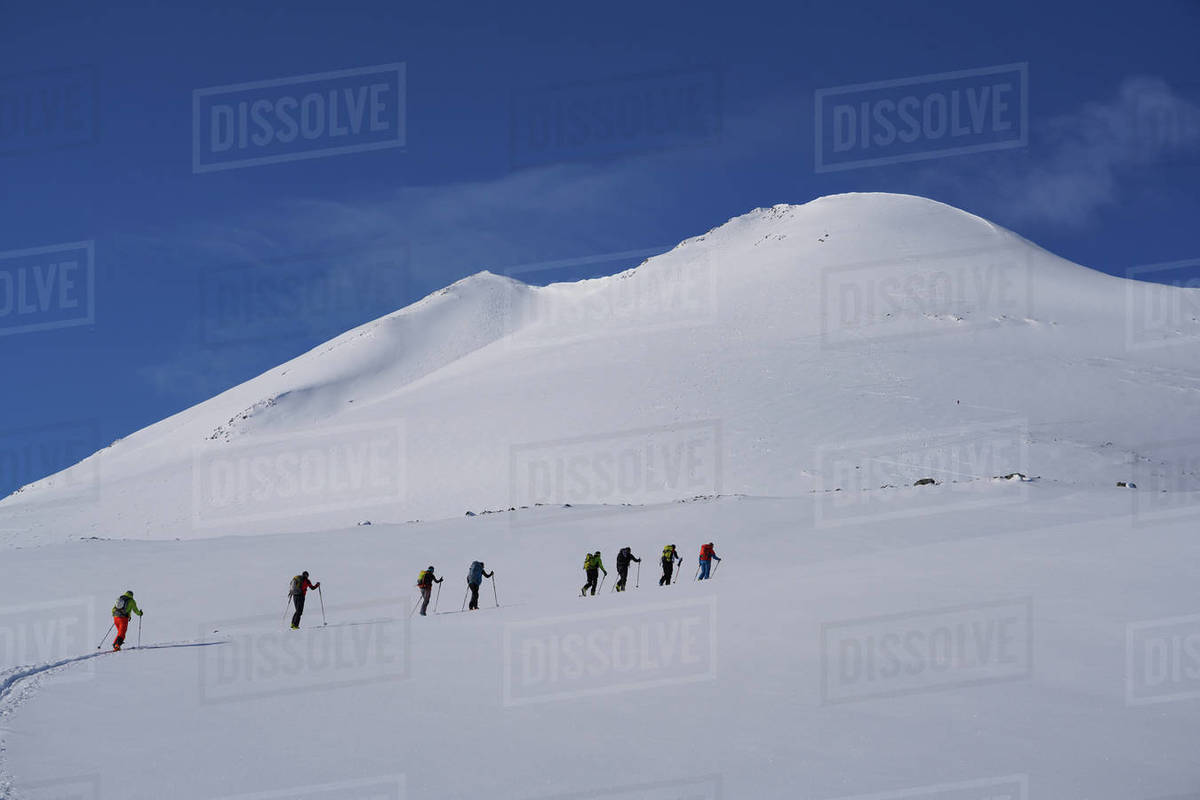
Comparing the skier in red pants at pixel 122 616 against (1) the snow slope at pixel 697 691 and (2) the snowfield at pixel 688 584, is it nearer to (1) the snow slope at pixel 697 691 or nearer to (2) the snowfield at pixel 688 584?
(2) the snowfield at pixel 688 584

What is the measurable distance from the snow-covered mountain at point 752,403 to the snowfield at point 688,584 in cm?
32

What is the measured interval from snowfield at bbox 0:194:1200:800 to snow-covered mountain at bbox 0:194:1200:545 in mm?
321

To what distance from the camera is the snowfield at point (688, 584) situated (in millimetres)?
9211

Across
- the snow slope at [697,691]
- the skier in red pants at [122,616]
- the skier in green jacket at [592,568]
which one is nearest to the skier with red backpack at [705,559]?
the snow slope at [697,691]

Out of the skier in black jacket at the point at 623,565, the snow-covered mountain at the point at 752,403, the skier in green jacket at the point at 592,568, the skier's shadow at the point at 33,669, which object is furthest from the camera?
the snow-covered mountain at the point at 752,403

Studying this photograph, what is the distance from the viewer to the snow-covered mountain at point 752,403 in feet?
140

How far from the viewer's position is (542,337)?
76.8 metres

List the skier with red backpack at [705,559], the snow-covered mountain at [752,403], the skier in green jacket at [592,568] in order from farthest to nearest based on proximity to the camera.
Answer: the snow-covered mountain at [752,403] < the skier with red backpack at [705,559] < the skier in green jacket at [592,568]

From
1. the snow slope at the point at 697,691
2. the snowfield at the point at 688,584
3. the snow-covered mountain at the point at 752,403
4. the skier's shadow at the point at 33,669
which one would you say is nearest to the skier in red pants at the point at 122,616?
the skier's shadow at the point at 33,669

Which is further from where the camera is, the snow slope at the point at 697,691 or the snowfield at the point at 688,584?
the snowfield at the point at 688,584

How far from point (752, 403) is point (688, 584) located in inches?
1268

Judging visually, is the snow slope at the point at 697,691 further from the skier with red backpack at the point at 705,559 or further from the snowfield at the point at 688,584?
the skier with red backpack at the point at 705,559

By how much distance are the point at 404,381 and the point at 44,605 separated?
87.6 m

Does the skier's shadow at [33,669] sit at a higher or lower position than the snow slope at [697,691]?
lower
